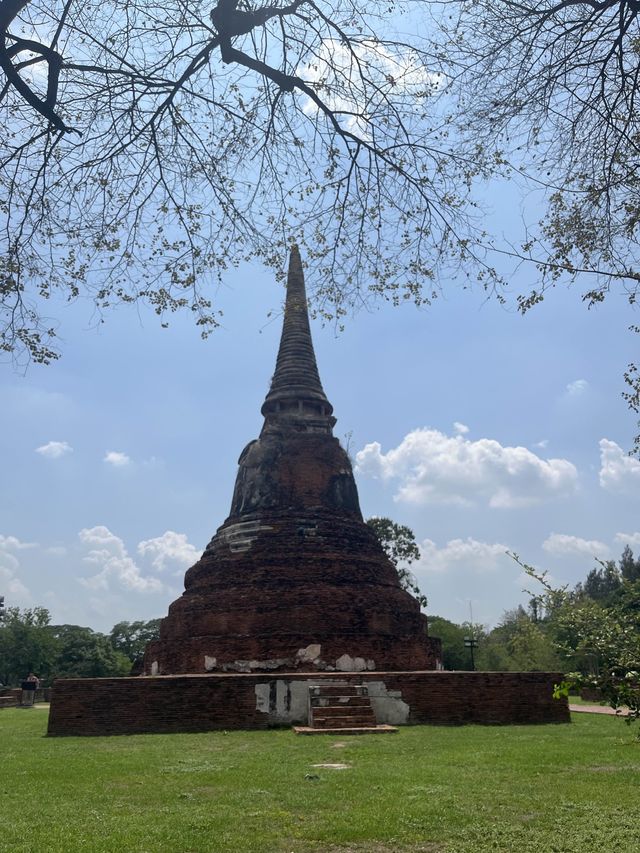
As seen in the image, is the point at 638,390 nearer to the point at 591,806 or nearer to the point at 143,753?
the point at 591,806

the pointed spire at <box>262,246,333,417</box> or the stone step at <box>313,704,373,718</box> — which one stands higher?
the pointed spire at <box>262,246,333,417</box>

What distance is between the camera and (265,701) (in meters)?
12.9

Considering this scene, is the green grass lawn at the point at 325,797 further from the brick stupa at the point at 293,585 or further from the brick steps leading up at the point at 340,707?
the brick stupa at the point at 293,585

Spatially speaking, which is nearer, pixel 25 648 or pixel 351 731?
pixel 351 731

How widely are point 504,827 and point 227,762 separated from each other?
423 cm

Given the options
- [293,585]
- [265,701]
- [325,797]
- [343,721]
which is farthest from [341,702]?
[325,797]

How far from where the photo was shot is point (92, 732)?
1240 cm

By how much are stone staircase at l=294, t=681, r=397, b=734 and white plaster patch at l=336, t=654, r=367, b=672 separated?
2.87 meters

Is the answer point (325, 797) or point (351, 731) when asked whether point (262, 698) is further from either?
point (325, 797)

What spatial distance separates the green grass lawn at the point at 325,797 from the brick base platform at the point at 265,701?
195cm

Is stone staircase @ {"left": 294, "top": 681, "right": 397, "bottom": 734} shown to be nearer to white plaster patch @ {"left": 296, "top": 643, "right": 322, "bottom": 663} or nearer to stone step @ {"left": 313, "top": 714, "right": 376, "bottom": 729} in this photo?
stone step @ {"left": 313, "top": 714, "right": 376, "bottom": 729}

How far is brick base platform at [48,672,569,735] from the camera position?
12500 millimetres

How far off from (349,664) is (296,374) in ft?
33.5

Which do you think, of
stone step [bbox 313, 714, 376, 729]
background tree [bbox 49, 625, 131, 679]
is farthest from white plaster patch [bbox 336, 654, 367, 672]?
background tree [bbox 49, 625, 131, 679]
